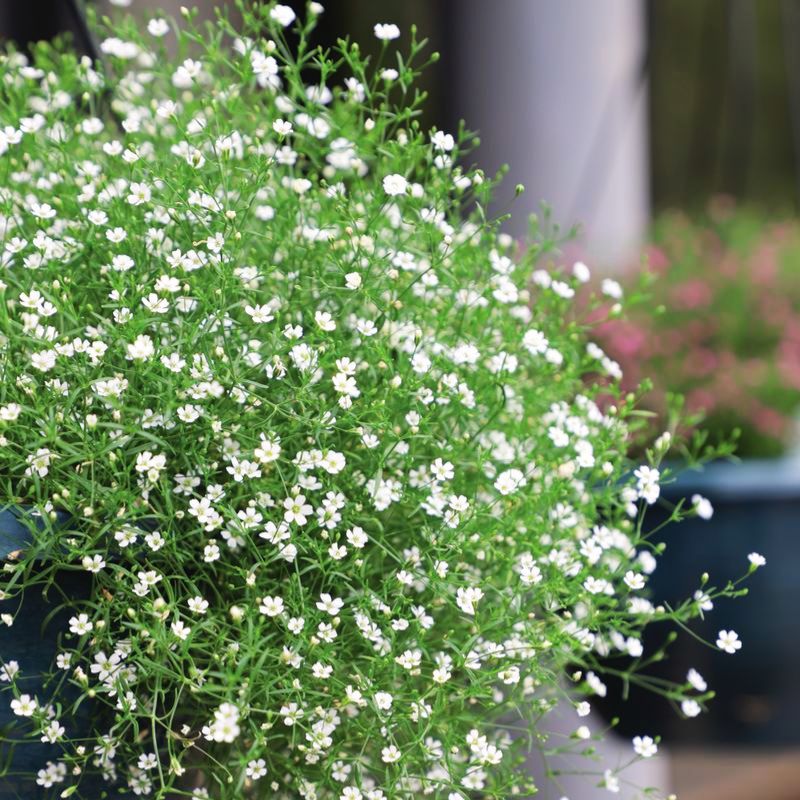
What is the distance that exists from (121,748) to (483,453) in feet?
1.00

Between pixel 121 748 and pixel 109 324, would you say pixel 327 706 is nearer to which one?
pixel 121 748

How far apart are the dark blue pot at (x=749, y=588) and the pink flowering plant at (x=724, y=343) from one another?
0.15 metres

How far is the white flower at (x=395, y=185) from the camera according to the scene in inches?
28.4

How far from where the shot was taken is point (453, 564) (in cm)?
77

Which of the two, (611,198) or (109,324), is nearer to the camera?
(109,324)

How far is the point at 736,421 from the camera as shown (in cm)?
199

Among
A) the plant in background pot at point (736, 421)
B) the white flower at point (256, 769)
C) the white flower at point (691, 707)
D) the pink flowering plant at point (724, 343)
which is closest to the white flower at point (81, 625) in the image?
the white flower at point (256, 769)

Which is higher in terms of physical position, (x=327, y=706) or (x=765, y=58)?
(x=765, y=58)

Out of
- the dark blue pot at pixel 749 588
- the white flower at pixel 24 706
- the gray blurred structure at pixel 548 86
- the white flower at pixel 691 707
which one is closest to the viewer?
the white flower at pixel 24 706

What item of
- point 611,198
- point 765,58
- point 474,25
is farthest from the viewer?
point 765,58

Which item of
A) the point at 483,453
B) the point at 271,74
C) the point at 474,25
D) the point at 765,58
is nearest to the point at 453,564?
the point at 483,453

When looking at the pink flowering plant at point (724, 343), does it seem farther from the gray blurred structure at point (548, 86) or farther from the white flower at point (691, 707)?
the white flower at point (691, 707)

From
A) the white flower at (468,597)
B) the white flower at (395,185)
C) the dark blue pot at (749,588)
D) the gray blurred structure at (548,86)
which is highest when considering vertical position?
the gray blurred structure at (548,86)

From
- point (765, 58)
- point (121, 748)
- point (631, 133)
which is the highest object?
point (765, 58)
